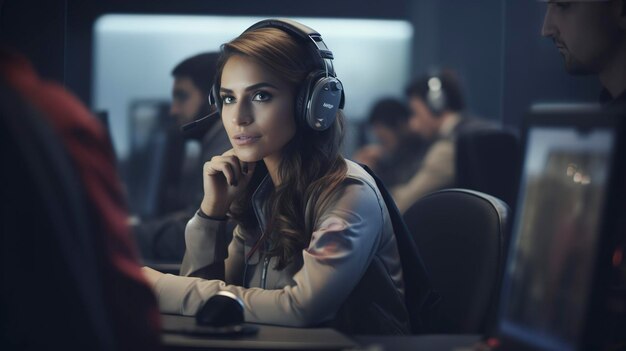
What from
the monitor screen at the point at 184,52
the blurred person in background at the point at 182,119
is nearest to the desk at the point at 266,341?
the blurred person in background at the point at 182,119

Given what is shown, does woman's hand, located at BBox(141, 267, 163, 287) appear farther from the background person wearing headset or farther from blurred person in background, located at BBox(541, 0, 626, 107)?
the background person wearing headset

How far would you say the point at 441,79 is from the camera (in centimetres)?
539

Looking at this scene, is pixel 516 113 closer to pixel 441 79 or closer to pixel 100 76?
pixel 441 79

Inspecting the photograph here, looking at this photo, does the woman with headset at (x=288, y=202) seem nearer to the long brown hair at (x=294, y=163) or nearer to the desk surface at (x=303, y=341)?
→ the long brown hair at (x=294, y=163)

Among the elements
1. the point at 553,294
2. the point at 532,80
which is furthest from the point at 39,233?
the point at 532,80

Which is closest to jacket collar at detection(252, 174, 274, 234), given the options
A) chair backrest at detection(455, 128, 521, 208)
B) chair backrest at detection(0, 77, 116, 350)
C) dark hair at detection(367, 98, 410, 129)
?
chair backrest at detection(0, 77, 116, 350)

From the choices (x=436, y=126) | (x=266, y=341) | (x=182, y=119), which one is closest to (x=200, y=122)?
(x=266, y=341)

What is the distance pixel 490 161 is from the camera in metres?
3.63

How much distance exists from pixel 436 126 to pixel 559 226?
15.0ft

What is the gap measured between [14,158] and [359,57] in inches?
247

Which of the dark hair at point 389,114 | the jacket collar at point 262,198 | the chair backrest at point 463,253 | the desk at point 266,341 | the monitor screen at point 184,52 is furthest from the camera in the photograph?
the dark hair at point 389,114

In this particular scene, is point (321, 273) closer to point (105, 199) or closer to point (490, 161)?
point (105, 199)

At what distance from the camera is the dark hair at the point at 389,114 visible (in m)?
6.29

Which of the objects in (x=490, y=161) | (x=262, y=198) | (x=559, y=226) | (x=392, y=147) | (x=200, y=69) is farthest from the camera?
(x=392, y=147)
